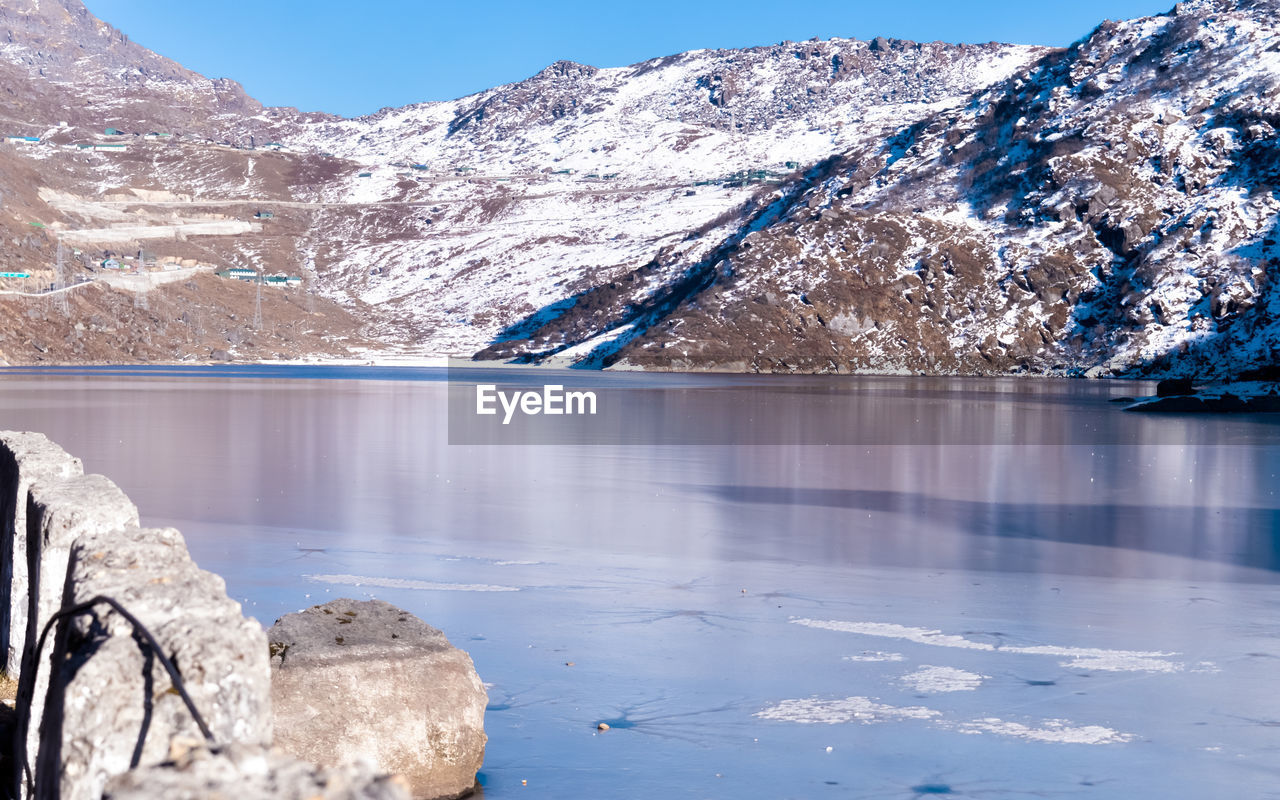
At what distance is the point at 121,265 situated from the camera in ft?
458

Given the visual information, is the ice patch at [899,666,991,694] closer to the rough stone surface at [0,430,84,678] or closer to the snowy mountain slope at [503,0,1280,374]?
the rough stone surface at [0,430,84,678]

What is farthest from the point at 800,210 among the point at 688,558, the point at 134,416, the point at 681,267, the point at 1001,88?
the point at 688,558

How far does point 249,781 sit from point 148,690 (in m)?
0.81

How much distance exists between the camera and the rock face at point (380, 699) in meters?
6.36

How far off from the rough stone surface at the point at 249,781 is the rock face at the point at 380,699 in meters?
3.47

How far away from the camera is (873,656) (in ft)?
31.3

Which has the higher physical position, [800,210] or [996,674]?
[800,210]

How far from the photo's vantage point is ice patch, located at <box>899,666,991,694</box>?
8.62 m

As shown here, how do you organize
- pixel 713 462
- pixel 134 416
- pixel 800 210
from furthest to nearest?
pixel 800 210, pixel 134 416, pixel 713 462

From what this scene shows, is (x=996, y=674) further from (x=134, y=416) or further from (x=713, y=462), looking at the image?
(x=134, y=416)

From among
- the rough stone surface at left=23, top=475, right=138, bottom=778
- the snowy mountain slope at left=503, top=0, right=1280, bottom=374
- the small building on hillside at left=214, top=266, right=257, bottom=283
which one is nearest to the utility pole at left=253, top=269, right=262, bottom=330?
the small building on hillside at left=214, top=266, right=257, bottom=283

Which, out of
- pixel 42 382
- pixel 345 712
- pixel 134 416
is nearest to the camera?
pixel 345 712

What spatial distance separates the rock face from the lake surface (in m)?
0.43

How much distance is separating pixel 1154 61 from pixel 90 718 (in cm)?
15698
